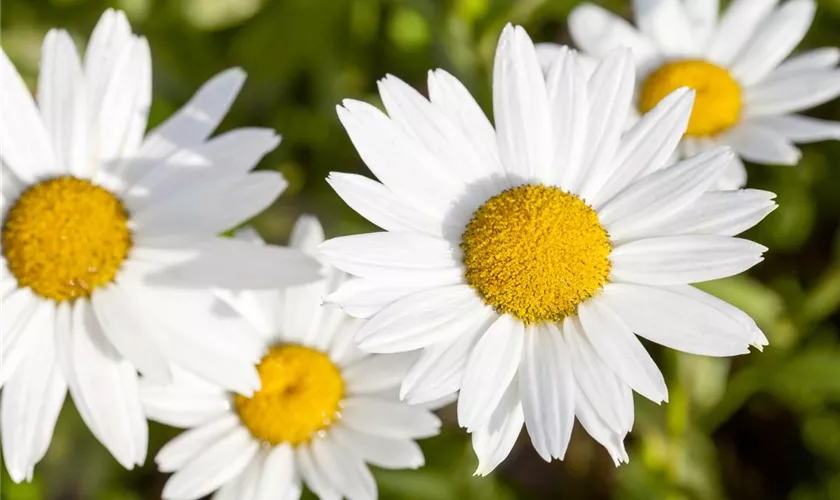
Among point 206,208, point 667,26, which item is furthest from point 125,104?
point 667,26

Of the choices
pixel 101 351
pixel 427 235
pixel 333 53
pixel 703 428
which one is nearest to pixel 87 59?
pixel 101 351

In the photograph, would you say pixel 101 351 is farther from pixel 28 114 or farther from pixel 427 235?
pixel 427 235

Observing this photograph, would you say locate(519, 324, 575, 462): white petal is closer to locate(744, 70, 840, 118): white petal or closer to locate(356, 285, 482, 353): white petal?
locate(356, 285, 482, 353): white petal

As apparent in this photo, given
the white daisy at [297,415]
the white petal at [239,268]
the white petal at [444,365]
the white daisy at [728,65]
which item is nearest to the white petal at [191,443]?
the white daisy at [297,415]

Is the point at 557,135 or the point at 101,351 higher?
the point at 557,135

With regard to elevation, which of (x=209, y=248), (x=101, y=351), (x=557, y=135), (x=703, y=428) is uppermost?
(x=557, y=135)

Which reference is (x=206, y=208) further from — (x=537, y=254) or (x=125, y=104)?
(x=537, y=254)

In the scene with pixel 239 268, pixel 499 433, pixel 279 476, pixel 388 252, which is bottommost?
pixel 279 476
